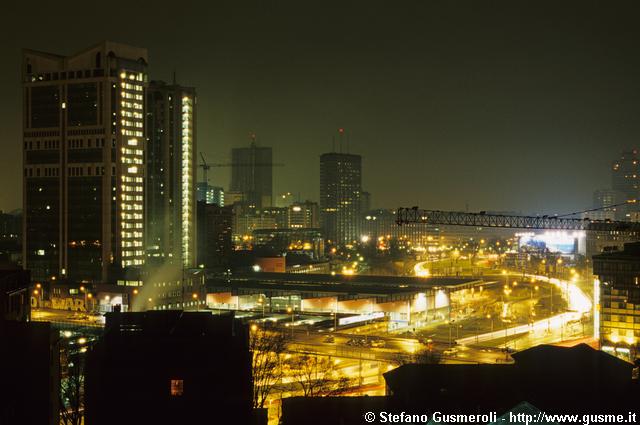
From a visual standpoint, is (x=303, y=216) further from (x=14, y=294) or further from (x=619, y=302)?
(x=14, y=294)

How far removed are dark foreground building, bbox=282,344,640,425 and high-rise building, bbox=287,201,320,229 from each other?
87.1 metres

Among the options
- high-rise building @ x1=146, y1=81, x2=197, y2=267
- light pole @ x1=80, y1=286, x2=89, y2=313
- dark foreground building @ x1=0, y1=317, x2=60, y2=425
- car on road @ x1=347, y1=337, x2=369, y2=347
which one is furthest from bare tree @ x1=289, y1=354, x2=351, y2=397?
high-rise building @ x1=146, y1=81, x2=197, y2=267

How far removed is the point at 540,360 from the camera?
34.9 ft

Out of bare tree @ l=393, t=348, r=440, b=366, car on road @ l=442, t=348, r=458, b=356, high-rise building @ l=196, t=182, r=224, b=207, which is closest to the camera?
bare tree @ l=393, t=348, r=440, b=366

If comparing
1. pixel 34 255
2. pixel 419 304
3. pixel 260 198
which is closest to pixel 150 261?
pixel 34 255

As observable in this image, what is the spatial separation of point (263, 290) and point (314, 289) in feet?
6.79

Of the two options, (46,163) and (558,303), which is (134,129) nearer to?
(46,163)

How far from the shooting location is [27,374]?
783cm

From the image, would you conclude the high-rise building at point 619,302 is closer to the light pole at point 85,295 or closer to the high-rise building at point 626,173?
the light pole at point 85,295

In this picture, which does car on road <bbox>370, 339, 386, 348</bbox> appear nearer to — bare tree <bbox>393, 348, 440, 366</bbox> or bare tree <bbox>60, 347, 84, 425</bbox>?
bare tree <bbox>393, 348, 440, 366</bbox>

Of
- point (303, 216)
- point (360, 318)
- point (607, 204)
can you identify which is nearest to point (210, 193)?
point (303, 216)

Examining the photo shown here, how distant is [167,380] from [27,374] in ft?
4.75

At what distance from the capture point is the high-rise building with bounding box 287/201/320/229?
320ft

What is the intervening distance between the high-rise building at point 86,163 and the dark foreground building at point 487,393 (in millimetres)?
25739
